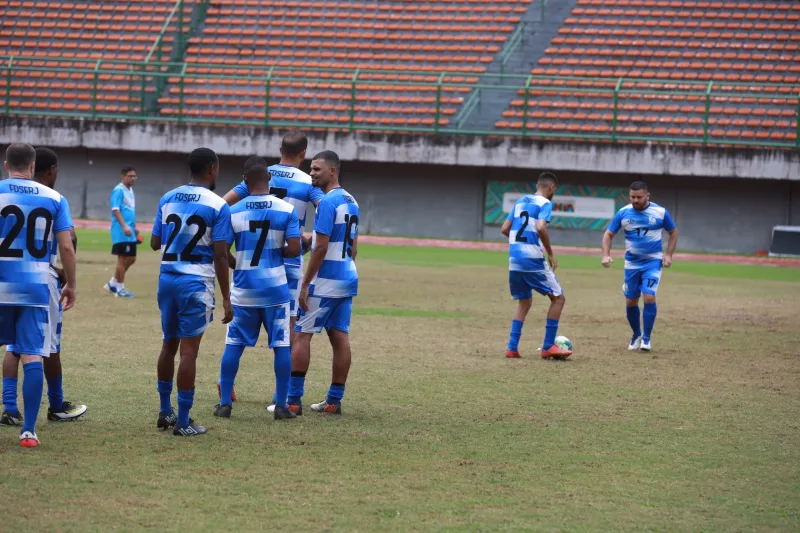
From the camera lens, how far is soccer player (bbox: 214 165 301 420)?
8.07m

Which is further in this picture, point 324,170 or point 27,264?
point 324,170

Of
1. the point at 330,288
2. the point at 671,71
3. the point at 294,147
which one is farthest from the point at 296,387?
the point at 671,71

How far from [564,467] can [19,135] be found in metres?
30.5

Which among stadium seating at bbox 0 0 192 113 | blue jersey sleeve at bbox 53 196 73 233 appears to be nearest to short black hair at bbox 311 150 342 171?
blue jersey sleeve at bbox 53 196 73 233

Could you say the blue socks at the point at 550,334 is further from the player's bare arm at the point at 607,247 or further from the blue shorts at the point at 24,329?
the blue shorts at the point at 24,329

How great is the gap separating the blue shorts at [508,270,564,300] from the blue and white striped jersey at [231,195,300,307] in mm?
4686

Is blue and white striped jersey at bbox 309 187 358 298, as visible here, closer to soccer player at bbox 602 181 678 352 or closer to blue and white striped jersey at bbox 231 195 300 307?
blue and white striped jersey at bbox 231 195 300 307

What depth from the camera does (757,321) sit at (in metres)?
16.2

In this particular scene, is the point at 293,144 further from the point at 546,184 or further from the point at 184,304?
the point at 546,184

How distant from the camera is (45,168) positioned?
773 cm

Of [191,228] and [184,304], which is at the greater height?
[191,228]

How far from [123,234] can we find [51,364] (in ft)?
30.8

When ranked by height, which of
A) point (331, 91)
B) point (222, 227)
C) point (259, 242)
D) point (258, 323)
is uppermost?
point (331, 91)

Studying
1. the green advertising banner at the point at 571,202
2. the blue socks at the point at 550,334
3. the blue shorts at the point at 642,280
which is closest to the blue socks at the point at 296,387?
the blue socks at the point at 550,334
